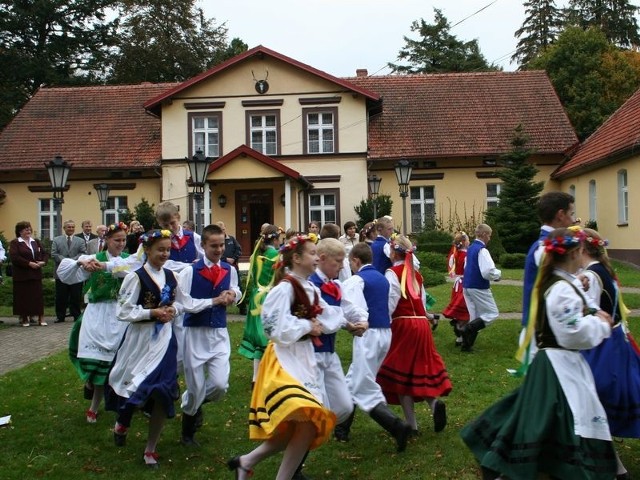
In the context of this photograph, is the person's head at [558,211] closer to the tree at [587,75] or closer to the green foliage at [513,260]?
the green foliage at [513,260]

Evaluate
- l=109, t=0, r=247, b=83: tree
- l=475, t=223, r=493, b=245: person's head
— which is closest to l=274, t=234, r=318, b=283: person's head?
l=475, t=223, r=493, b=245: person's head

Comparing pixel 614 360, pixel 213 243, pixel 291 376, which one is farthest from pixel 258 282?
pixel 614 360

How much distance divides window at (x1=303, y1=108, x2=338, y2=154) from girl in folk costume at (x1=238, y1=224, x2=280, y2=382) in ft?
68.5

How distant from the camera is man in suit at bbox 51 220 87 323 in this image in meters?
15.3

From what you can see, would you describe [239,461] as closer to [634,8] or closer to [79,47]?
[79,47]

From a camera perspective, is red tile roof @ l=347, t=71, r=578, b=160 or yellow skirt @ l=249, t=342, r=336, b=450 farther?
red tile roof @ l=347, t=71, r=578, b=160

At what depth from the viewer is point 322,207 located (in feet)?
100

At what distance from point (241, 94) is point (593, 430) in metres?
27.0

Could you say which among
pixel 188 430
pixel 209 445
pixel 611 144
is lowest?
pixel 209 445

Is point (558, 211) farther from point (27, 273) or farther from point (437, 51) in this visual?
point (437, 51)

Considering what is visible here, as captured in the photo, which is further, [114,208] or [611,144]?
[114,208]

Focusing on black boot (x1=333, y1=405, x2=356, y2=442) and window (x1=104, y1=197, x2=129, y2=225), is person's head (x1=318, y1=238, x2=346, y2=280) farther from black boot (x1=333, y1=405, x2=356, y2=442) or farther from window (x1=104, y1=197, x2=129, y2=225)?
window (x1=104, y1=197, x2=129, y2=225)

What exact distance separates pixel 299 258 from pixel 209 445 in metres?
2.26

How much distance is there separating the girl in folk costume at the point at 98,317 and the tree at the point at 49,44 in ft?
129
